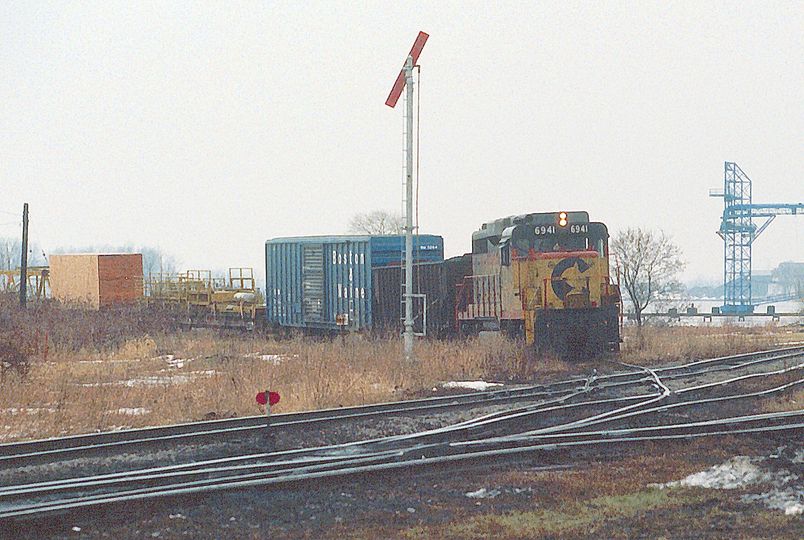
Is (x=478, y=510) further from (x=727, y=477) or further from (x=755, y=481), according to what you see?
(x=755, y=481)

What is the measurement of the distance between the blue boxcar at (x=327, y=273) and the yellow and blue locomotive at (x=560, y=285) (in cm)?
541

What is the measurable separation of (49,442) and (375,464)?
4.01 meters

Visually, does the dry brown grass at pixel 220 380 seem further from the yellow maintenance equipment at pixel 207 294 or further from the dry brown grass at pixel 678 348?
the yellow maintenance equipment at pixel 207 294


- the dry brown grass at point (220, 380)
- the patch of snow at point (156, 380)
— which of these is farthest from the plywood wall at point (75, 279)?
the patch of snow at point (156, 380)

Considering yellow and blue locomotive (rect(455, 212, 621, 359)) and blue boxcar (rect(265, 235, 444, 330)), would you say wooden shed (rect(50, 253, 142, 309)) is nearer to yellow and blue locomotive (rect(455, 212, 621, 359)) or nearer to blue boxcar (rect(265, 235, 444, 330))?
blue boxcar (rect(265, 235, 444, 330))

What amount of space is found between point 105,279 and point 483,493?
3951 cm

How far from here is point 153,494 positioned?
7367 mm

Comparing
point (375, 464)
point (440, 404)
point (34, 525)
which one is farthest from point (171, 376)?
point (34, 525)

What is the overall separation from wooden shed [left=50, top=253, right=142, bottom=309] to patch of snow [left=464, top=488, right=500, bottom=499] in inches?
1461

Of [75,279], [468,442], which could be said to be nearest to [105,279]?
[75,279]

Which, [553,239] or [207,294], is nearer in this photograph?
[553,239]

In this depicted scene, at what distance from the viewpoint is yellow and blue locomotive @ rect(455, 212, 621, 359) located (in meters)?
20.2

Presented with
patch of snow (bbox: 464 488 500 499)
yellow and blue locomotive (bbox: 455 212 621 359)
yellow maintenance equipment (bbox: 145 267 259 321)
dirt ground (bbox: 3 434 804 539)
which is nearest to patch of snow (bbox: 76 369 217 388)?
yellow and blue locomotive (bbox: 455 212 621 359)

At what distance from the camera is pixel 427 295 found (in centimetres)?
2522
